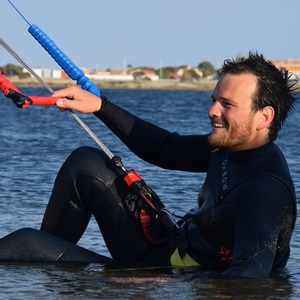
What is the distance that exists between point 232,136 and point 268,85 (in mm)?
304

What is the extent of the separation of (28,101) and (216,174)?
1.02 m

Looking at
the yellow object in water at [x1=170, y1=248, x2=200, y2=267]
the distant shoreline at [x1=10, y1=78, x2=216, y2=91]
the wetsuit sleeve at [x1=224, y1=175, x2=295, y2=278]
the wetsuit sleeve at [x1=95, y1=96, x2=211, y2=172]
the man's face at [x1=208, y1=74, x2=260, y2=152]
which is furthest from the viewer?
the distant shoreline at [x1=10, y1=78, x2=216, y2=91]

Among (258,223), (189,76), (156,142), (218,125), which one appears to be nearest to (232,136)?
(218,125)

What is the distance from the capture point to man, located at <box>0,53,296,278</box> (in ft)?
16.3

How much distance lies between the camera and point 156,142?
19.1ft

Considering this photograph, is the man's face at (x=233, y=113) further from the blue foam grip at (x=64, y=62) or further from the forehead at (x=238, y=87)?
the blue foam grip at (x=64, y=62)

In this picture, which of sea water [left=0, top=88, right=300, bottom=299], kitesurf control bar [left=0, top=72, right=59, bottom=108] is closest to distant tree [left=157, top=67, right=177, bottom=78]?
sea water [left=0, top=88, right=300, bottom=299]

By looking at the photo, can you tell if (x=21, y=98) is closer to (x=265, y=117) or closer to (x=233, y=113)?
(x=233, y=113)

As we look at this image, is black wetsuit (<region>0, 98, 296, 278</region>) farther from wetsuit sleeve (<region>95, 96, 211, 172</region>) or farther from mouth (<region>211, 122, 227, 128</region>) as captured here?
mouth (<region>211, 122, 227, 128</region>)

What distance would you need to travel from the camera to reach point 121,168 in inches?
228

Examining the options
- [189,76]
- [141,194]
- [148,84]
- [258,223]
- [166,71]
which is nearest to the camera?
[258,223]

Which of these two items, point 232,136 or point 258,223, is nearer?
point 258,223

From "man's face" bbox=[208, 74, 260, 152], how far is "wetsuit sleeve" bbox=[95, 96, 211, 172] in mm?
594

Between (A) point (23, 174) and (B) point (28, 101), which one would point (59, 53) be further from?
(A) point (23, 174)
